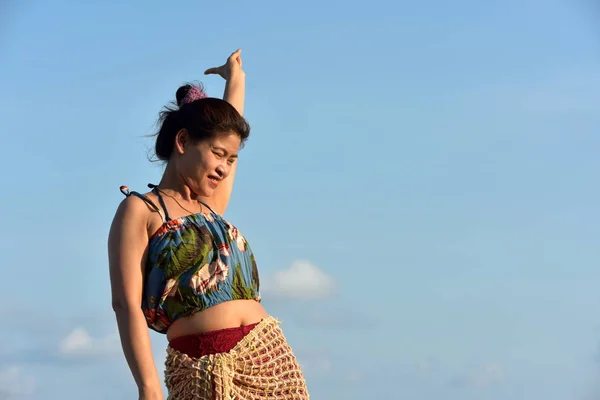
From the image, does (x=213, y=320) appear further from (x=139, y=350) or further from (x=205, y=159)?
(x=205, y=159)

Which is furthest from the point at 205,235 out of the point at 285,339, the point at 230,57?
the point at 230,57

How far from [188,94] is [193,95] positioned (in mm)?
24

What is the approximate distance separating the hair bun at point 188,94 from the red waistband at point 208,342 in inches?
38.7

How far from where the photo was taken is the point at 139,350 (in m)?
3.80

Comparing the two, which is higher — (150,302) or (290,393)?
(150,302)

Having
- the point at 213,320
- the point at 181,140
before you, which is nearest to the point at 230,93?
the point at 181,140

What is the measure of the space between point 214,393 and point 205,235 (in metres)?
0.60

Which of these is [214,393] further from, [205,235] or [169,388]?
[205,235]

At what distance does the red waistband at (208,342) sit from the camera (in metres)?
3.95

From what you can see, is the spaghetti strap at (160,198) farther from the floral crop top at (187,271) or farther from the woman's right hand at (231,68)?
the woman's right hand at (231,68)

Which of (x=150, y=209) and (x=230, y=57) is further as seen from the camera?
(x=230, y=57)

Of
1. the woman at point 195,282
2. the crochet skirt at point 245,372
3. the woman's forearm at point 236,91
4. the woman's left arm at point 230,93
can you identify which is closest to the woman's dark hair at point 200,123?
the woman at point 195,282

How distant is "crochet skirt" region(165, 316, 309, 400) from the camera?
392cm

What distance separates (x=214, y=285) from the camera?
3949 mm
